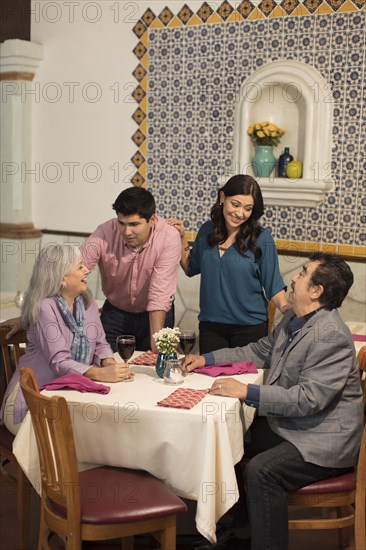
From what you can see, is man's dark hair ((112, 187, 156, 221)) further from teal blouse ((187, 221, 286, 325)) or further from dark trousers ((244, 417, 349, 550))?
dark trousers ((244, 417, 349, 550))

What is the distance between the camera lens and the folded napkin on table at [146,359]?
10.7 feet

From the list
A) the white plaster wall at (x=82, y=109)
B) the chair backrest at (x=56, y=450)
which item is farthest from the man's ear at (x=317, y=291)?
the white plaster wall at (x=82, y=109)

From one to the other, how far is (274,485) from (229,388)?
0.36 m

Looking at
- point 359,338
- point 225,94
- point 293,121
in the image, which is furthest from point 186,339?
point 225,94

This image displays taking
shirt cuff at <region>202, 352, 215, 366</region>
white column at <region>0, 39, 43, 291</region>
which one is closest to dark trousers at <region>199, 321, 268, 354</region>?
shirt cuff at <region>202, 352, 215, 366</region>

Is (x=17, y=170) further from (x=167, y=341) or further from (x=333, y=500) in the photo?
(x=333, y=500)

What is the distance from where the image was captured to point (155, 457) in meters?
2.73

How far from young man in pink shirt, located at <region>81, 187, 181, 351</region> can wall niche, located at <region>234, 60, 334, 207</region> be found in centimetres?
148

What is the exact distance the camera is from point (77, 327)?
3.10 m

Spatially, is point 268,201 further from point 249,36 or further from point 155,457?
point 155,457

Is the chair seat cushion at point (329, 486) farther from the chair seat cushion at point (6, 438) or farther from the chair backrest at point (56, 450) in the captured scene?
the chair seat cushion at point (6, 438)

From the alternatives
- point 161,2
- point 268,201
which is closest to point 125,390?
point 268,201

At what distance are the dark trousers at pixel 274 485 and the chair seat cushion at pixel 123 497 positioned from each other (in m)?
0.28

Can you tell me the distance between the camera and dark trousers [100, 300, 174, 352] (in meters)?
3.75
